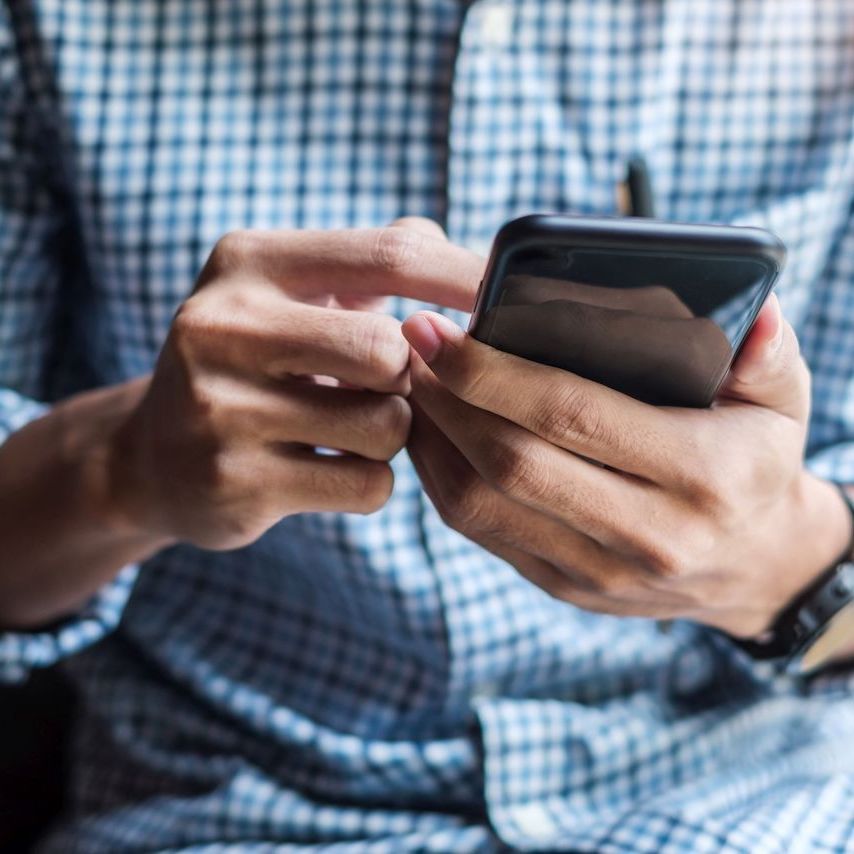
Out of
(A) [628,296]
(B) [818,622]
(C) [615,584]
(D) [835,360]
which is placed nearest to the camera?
(A) [628,296]

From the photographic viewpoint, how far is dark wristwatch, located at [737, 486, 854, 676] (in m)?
0.60

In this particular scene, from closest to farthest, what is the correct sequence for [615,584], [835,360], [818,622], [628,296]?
[628,296]
[615,584]
[818,622]
[835,360]

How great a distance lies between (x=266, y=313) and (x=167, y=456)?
0.11 m

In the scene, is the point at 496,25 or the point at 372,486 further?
the point at 496,25

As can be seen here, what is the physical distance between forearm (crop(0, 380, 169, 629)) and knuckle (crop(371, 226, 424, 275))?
214mm

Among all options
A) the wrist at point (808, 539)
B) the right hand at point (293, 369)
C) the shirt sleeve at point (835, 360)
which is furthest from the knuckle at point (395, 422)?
the shirt sleeve at point (835, 360)

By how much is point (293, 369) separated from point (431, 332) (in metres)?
0.08

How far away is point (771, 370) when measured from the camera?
17.1 inches

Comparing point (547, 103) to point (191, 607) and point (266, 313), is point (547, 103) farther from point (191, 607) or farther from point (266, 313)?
point (191, 607)

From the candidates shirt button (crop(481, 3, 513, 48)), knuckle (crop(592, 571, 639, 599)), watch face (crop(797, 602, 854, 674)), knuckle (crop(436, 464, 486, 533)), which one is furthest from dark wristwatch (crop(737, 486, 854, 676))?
shirt button (crop(481, 3, 513, 48))

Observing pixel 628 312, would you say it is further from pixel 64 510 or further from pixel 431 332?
pixel 64 510

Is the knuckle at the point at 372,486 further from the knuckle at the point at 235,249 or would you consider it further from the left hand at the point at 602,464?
the knuckle at the point at 235,249

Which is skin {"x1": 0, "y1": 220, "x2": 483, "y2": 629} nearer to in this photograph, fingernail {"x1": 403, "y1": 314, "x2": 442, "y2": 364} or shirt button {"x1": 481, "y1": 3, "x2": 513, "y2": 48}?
fingernail {"x1": 403, "y1": 314, "x2": 442, "y2": 364}

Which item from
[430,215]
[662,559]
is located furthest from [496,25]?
[662,559]
